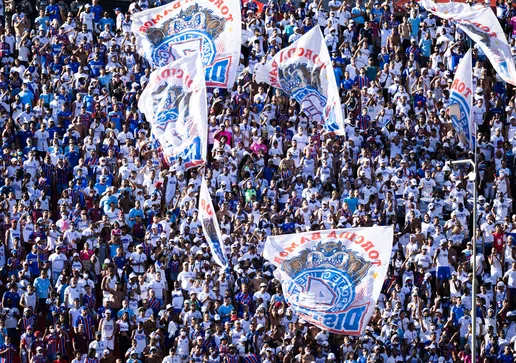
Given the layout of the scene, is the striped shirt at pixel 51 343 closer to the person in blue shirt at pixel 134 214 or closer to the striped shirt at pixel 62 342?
the striped shirt at pixel 62 342

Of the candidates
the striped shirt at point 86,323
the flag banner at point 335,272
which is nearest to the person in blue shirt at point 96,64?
the striped shirt at point 86,323

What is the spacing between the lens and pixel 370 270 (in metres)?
28.7

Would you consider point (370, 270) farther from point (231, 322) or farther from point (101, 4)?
point (101, 4)

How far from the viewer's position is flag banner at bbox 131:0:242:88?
3612 cm

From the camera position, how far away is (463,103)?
122 ft

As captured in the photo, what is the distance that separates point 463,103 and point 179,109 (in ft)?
23.3

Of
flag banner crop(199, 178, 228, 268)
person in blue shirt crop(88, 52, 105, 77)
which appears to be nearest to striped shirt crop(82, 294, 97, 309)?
flag banner crop(199, 178, 228, 268)

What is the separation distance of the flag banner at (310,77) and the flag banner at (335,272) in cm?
535

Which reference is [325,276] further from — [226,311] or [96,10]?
[96,10]

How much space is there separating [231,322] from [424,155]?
7.08m

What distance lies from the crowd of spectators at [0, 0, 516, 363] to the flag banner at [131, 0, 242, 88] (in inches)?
50.1

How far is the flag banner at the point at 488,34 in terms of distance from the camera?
37.8 m

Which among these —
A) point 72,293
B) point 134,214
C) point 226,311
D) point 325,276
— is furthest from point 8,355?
point 325,276

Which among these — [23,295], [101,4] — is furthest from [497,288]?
[101,4]
